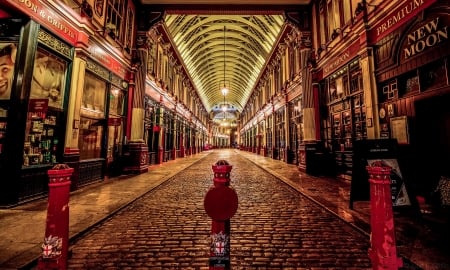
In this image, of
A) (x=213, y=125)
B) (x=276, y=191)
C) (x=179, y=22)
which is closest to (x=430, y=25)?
(x=276, y=191)

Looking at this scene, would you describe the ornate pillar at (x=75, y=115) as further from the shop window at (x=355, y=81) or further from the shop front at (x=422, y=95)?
the shop window at (x=355, y=81)

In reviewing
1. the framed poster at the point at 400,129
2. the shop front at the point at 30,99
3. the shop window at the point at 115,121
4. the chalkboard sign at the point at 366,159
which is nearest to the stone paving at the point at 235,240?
the chalkboard sign at the point at 366,159

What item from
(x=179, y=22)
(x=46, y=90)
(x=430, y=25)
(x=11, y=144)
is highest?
(x=179, y=22)

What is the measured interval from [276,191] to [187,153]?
18682 millimetres

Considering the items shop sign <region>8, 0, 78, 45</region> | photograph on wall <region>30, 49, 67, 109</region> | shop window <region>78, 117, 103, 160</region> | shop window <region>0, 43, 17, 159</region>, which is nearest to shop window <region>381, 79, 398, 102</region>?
shop sign <region>8, 0, 78, 45</region>

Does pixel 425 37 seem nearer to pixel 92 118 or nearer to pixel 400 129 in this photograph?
pixel 400 129

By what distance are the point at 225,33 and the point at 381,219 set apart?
21.4 m

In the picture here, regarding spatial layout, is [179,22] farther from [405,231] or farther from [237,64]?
[405,231]

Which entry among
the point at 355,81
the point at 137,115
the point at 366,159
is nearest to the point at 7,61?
the point at 137,115

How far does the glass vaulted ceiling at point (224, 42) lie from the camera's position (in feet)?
49.6

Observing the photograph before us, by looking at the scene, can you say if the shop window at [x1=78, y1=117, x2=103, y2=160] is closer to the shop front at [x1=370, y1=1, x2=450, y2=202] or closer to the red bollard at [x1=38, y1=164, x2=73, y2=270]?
the red bollard at [x1=38, y1=164, x2=73, y2=270]

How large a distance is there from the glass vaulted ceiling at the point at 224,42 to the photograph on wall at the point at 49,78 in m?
9.37

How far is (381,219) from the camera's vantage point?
6.98 feet

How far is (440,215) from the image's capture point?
12.2 feet
